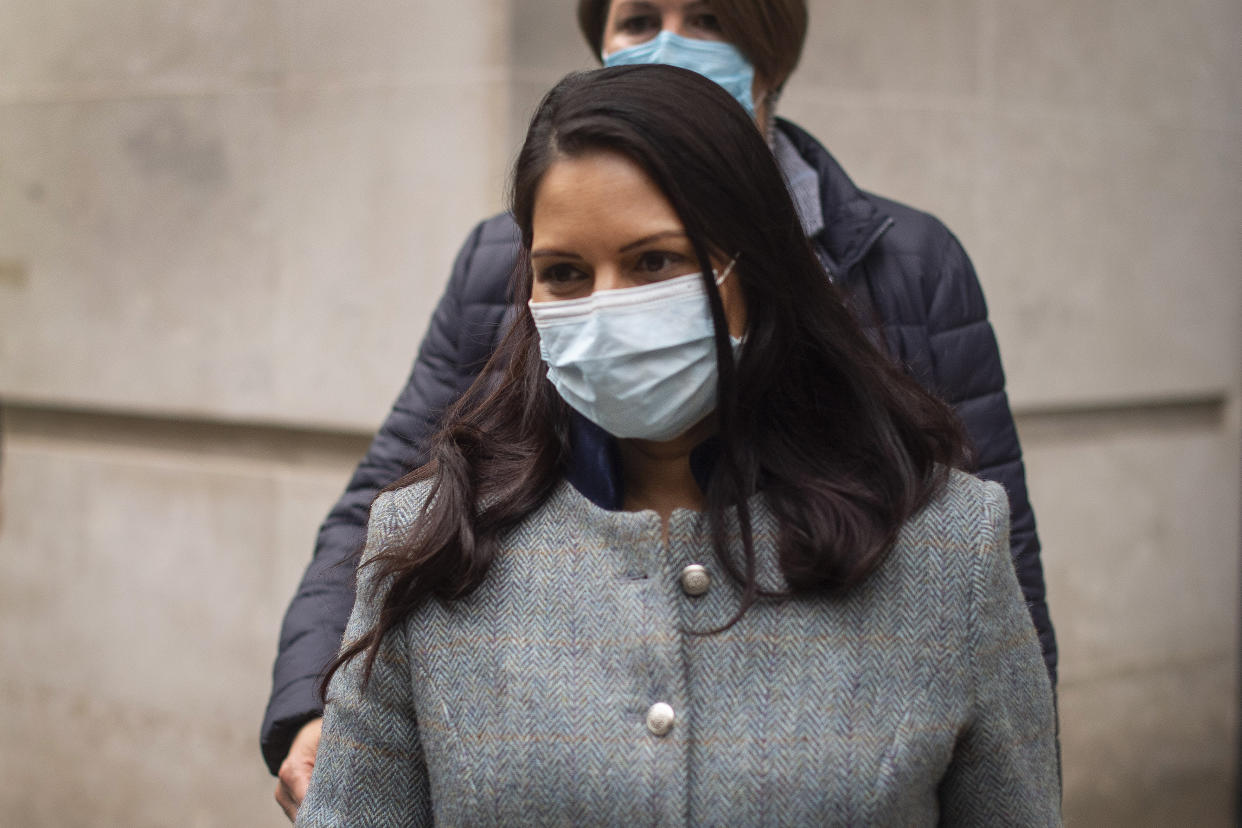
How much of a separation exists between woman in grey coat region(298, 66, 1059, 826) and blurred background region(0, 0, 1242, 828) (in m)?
2.16

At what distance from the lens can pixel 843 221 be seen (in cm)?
240

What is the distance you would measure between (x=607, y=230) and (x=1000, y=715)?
764mm

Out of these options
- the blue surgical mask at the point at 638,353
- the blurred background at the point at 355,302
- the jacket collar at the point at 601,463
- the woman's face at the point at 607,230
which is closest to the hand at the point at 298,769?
the jacket collar at the point at 601,463

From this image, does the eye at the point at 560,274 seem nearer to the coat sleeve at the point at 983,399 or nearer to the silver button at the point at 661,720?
the silver button at the point at 661,720

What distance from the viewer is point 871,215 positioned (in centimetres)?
240

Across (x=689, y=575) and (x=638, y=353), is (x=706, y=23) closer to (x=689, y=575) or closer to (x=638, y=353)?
(x=638, y=353)

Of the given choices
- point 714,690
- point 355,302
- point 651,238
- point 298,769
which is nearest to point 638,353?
point 651,238

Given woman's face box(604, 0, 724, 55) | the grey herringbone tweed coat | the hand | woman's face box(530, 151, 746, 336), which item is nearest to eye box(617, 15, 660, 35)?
woman's face box(604, 0, 724, 55)

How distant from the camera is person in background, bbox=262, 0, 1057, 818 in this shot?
230 cm

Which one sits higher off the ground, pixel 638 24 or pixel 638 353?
pixel 638 24

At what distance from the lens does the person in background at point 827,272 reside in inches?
90.6

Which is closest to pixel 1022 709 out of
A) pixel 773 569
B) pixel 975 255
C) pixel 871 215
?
pixel 773 569

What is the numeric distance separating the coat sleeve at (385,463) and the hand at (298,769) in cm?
3

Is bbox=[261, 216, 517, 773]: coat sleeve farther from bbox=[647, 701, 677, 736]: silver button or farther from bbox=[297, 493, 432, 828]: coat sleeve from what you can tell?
bbox=[647, 701, 677, 736]: silver button
